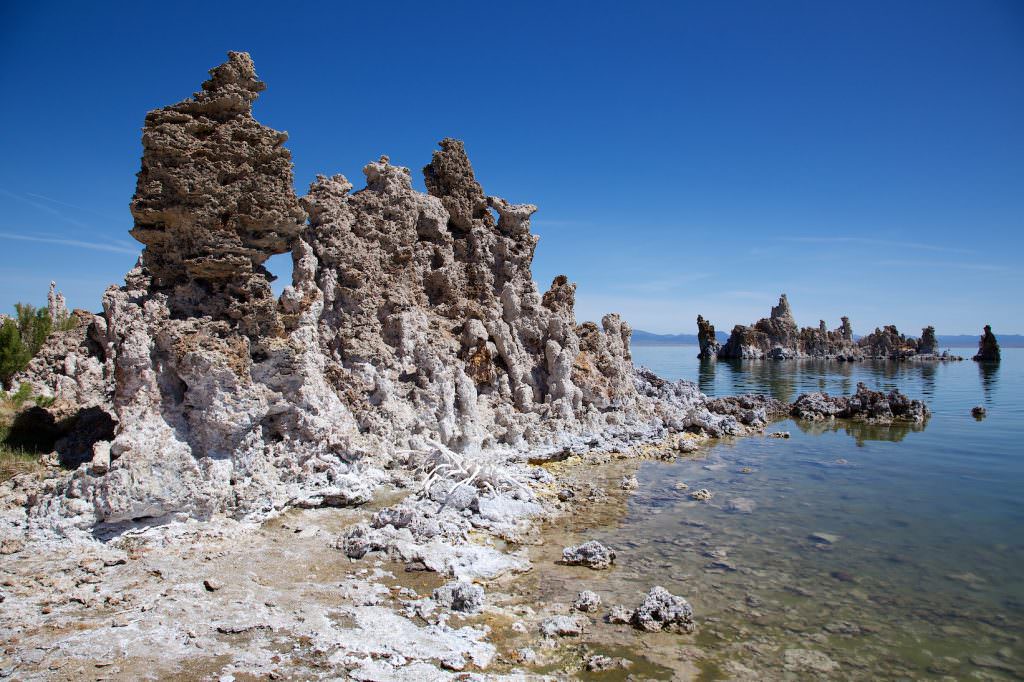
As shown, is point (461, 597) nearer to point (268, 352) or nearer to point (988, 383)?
point (268, 352)

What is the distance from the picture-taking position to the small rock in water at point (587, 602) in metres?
8.23

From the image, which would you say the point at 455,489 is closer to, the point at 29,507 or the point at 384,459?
the point at 384,459

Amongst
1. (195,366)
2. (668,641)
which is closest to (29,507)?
(195,366)

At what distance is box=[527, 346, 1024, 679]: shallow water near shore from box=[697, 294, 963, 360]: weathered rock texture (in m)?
79.7

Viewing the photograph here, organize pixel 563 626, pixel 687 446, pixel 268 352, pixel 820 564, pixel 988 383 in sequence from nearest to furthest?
1. pixel 563 626
2. pixel 820 564
3. pixel 268 352
4. pixel 687 446
5. pixel 988 383

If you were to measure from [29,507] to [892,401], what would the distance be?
110 ft

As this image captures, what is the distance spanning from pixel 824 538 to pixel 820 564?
64.5 inches

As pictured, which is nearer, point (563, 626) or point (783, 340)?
point (563, 626)

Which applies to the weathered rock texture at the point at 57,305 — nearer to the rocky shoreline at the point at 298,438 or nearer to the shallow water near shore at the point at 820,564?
the rocky shoreline at the point at 298,438

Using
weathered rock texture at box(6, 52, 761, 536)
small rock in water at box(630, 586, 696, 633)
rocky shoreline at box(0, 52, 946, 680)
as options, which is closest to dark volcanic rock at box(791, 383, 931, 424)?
rocky shoreline at box(0, 52, 946, 680)

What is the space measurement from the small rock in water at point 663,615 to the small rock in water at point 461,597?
6.84ft

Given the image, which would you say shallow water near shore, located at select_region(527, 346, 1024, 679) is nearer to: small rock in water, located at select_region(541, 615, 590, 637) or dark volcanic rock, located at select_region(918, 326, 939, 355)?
small rock in water, located at select_region(541, 615, 590, 637)

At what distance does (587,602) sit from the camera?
827 cm

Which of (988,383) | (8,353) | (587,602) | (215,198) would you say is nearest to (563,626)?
(587,602)
